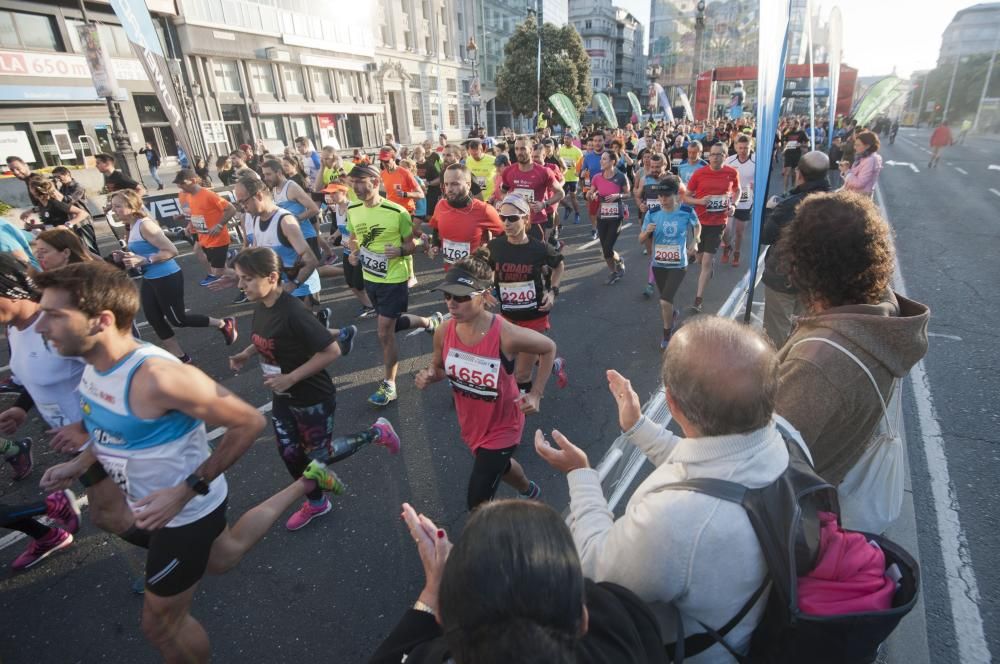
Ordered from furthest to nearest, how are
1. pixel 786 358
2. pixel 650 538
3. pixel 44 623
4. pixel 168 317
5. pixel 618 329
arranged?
pixel 618 329 → pixel 168 317 → pixel 44 623 → pixel 786 358 → pixel 650 538

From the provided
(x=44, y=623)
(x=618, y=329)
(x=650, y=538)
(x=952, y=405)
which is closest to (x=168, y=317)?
(x=44, y=623)

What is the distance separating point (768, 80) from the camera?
3.39 m

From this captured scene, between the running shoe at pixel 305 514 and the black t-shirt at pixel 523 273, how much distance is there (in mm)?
2203

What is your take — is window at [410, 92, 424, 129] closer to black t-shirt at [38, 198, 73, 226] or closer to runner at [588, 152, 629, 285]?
black t-shirt at [38, 198, 73, 226]

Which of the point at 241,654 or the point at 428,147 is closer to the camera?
the point at 241,654

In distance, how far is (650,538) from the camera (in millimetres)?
1229

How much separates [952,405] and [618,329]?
3.26 m

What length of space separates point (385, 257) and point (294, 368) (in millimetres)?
2000

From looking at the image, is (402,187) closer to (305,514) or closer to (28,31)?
(305,514)

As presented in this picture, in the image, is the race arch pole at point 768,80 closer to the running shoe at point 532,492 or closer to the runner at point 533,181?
the running shoe at point 532,492

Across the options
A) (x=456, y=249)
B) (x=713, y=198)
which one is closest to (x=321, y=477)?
(x=456, y=249)

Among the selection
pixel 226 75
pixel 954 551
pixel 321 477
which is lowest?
pixel 954 551

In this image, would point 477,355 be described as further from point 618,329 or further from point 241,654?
point 618,329

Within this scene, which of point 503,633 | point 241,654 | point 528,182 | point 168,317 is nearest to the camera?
point 503,633
